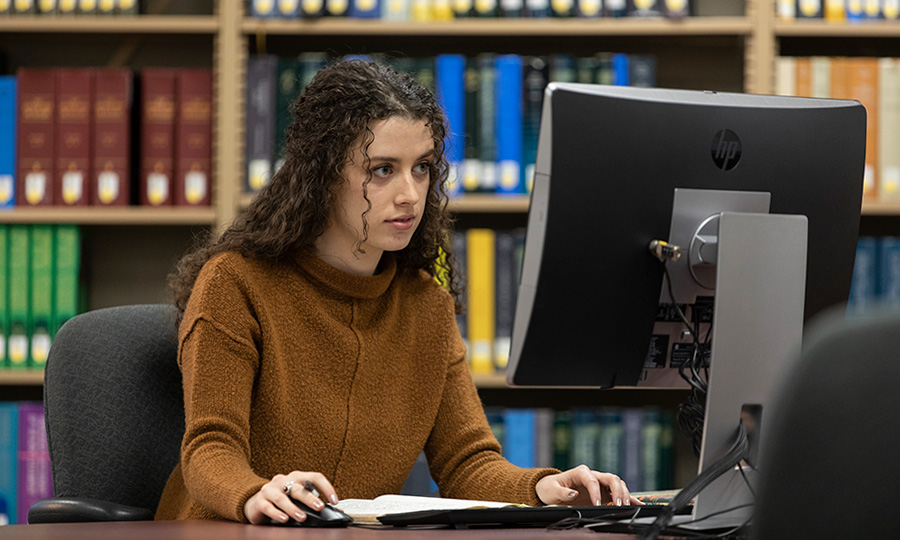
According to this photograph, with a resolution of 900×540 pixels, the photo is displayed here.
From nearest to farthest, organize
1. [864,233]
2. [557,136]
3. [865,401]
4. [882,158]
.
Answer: [865,401], [557,136], [882,158], [864,233]

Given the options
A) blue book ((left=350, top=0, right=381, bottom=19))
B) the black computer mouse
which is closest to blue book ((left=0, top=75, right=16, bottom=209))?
Answer: blue book ((left=350, top=0, right=381, bottom=19))

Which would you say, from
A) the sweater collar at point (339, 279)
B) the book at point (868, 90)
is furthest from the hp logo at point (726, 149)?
the book at point (868, 90)

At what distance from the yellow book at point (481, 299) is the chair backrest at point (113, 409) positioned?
844mm

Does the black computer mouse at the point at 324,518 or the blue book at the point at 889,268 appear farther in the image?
the blue book at the point at 889,268

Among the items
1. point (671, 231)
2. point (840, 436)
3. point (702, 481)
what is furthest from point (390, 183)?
point (840, 436)

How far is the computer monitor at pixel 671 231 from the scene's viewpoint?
0.88 m

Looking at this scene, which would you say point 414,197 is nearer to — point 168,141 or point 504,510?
point 504,510

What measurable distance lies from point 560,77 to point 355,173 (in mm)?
948

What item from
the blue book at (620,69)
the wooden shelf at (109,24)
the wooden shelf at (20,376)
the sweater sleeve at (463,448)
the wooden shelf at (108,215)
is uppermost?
the wooden shelf at (109,24)

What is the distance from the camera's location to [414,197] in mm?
1263

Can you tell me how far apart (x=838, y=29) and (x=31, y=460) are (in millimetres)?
2088

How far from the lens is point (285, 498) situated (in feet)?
3.13

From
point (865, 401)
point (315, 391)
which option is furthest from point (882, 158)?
point (865, 401)

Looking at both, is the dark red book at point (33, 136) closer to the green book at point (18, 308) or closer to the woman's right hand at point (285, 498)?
the green book at point (18, 308)
